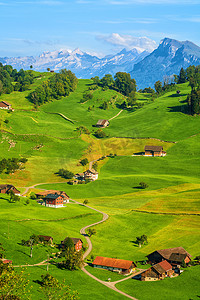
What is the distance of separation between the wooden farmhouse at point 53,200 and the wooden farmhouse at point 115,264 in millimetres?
47300

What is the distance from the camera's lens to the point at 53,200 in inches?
5723

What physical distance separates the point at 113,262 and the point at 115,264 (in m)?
0.95

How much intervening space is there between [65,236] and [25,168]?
271 ft

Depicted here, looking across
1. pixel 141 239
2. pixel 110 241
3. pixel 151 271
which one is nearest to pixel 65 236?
pixel 110 241

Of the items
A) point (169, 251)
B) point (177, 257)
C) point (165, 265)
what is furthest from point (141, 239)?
point (165, 265)

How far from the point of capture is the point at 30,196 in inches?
5974

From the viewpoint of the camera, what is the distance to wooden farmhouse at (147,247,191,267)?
3930 inches

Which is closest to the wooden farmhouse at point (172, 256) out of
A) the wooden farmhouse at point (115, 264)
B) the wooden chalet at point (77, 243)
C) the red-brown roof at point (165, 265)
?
A: the red-brown roof at point (165, 265)

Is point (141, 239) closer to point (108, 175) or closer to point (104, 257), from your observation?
point (104, 257)

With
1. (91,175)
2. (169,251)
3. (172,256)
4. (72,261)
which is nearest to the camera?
(72,261)

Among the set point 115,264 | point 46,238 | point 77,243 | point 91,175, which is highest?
point 91,175

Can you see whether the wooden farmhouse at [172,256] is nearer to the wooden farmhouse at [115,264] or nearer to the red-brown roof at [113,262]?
the wooden farmhouse at [115,264]

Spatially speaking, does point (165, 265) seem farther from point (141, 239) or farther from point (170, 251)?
point (141, 239)

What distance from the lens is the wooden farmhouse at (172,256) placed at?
327 feet
